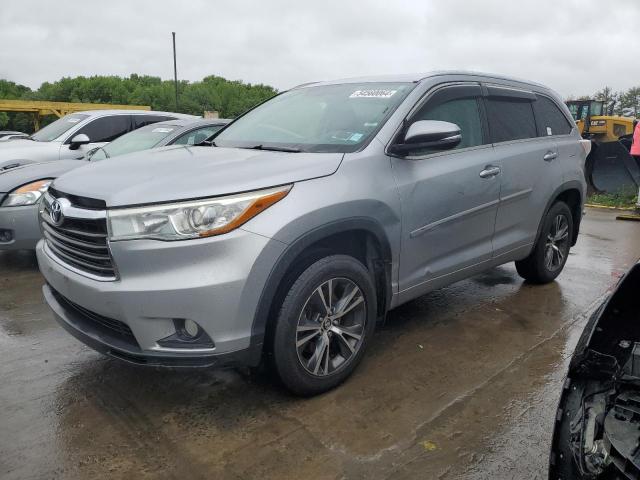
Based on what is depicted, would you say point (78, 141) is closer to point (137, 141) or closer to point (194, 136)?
point (137, 141)

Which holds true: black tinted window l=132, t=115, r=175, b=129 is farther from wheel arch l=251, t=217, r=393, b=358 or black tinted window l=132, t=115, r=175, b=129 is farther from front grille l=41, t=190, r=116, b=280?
wheel arch l=251, t=217, r=393, b=358

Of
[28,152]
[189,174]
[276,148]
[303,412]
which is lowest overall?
[303,412]

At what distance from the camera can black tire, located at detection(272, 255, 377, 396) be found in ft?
8.59

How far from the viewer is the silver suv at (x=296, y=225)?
7.80 ft

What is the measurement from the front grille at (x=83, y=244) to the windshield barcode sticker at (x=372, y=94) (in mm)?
1908

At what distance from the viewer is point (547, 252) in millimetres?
4754

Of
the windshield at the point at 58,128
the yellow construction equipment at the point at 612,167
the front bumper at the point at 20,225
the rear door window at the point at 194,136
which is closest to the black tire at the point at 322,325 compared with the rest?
the front bumper at the point at 20,225

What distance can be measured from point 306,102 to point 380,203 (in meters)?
1.26

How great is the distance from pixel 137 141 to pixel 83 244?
414cm

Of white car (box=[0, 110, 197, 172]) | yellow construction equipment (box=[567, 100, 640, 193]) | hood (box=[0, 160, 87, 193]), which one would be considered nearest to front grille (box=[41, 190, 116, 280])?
hood (box=[0, 160, 87, 193])

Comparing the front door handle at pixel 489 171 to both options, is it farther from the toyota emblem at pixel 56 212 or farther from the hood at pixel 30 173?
the hood at pixel 30 173

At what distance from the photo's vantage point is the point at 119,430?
260cm

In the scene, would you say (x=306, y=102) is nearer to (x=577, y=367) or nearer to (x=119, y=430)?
(x=119, y=430)

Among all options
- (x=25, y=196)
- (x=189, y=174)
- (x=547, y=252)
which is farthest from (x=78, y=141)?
(x=547, y=252)
